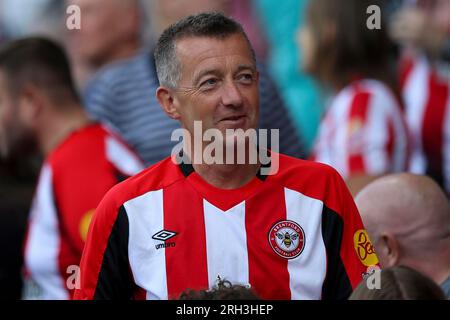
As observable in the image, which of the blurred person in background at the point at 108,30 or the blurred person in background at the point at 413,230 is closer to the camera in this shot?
the blurred person in background at the point at 413,230

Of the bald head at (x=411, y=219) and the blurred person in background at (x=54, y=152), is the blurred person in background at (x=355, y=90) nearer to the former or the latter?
the blurred person in background at (x=54, y=152)

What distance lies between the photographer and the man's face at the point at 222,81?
2857 millimetres

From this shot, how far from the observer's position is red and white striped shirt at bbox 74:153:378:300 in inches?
113

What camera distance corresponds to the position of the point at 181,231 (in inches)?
114

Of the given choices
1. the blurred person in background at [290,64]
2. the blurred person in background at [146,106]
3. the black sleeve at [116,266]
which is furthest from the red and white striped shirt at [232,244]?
the blurred person in background at [290,64]

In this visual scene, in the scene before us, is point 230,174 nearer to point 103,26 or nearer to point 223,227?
point 223,227

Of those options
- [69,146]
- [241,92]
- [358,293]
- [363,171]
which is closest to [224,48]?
[241,92]

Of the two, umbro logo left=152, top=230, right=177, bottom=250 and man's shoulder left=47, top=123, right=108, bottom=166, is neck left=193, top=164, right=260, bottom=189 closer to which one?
umbro logo left=152, top=230, right=177, bottom=250

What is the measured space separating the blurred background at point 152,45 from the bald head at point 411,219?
1.48 metres

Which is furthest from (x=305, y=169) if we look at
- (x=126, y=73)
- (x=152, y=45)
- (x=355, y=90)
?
(x=152, y=45)

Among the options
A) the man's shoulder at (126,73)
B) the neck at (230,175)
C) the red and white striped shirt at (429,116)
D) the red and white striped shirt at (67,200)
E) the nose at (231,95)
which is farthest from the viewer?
the red and white striped shirt at (429,116)

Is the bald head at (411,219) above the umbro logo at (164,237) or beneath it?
above

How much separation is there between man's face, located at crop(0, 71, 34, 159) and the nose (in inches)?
78.6

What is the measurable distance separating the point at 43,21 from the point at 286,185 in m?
3.95
